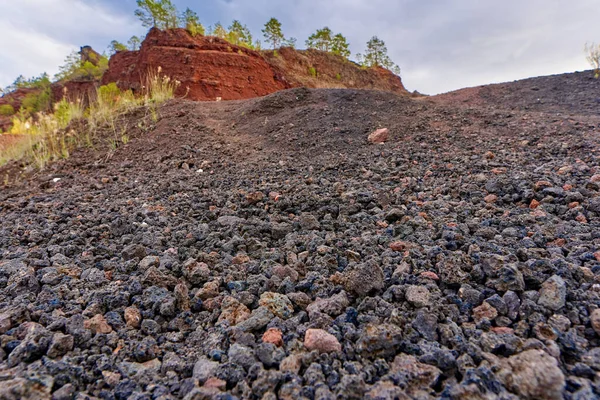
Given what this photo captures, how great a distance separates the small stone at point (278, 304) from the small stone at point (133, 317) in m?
0.43

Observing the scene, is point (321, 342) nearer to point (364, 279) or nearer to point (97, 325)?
point (364, 279)

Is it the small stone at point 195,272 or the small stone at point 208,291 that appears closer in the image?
the small stone at point 208,291

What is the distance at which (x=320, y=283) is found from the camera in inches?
52.0

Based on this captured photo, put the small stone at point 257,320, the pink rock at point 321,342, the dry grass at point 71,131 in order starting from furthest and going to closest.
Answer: the dry grass at point 71,131
the small stone at point 257,320
the pink rock at point 321,342

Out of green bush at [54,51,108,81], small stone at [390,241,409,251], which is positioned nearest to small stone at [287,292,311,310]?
small stone at [390,241,409,251]

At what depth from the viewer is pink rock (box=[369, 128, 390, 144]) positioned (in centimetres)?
389

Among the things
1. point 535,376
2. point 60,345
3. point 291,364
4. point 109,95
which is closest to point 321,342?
point 291,364

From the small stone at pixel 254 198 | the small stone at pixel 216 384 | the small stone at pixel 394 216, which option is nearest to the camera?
the small stone at pixel 216 384

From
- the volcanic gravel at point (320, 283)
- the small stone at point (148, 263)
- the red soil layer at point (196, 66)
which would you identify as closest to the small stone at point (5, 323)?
the volcanic gravel at point (320, 283)

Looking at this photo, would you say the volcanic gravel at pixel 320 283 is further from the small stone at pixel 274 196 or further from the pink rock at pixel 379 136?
the pink rock at pixel 379 136

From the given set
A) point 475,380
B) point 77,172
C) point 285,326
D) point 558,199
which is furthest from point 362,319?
point 77,172

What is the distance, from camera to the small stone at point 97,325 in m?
1.11

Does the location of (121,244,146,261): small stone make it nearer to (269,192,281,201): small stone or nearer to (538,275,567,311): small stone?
(269,192,281,201): small stone

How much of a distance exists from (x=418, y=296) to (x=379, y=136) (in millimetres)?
3024
